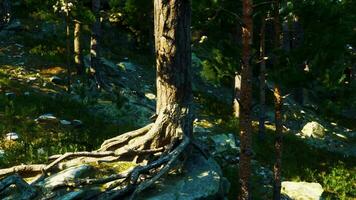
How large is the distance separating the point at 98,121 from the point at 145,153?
5755 millimetres

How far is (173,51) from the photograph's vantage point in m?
9.29

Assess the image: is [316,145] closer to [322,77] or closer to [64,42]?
[322,77]

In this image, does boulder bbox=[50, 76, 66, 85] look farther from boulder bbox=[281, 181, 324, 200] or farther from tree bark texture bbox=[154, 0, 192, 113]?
boulder bbox=[281, 181, 324, 200]

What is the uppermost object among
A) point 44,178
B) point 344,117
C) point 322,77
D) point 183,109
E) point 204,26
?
point 204,26

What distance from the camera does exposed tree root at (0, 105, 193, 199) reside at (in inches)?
330

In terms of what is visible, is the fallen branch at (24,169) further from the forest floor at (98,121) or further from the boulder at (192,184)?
the boulder at (192,184)

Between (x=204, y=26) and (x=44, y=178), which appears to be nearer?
(x=44, y=178)

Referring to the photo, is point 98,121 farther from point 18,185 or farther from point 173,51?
point 18,185

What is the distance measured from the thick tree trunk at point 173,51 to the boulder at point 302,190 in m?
5.96

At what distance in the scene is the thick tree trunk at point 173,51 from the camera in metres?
9.27

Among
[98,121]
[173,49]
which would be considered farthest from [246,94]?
[98,121]

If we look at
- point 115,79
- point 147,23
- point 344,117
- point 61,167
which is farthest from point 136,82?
point 344,117

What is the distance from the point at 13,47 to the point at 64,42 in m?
2.97

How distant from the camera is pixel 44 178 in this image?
884cm
